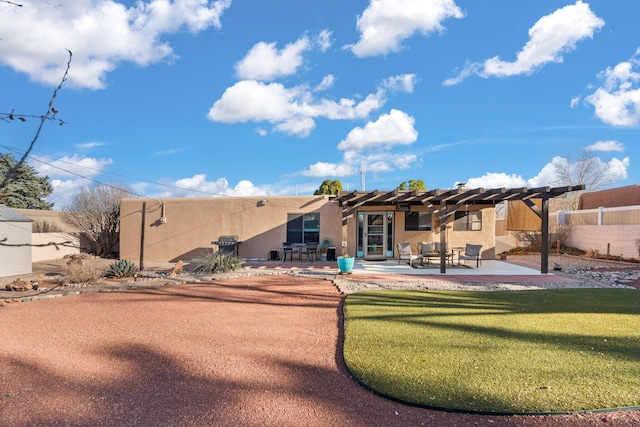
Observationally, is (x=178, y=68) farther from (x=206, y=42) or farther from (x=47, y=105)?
(x=47, y=105)

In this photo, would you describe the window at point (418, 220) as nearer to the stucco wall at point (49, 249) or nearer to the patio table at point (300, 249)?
the patio table at point (300, 249)

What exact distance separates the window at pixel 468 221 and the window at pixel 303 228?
6.15m

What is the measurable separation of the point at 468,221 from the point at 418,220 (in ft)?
7.29

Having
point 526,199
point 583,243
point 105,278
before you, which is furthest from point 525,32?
point 105,278

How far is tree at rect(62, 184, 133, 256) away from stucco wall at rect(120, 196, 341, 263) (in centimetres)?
208

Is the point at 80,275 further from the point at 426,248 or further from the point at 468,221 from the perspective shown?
the point at 468,221

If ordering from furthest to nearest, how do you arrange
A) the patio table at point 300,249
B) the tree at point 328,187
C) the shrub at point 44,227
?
the tree at point 328,187
the shrub at point 44,227
the patio table at point 300,249

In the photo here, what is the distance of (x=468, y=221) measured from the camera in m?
15.3

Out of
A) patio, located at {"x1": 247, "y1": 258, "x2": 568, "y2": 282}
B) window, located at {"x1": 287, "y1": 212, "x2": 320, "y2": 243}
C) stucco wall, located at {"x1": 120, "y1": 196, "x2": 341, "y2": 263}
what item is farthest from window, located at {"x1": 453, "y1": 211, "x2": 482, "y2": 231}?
window, located at {"x1": 287, "y1": 212, "x2": 320, "y2": 243}

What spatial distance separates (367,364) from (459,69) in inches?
463

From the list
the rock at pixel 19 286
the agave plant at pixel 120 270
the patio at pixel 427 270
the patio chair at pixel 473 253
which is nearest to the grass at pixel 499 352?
the patio at pixel 427 270

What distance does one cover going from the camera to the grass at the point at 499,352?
3.10m

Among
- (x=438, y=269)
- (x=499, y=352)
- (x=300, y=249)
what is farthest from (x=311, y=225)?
(x=499, y=352)

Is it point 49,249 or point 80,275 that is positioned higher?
point 49,249
